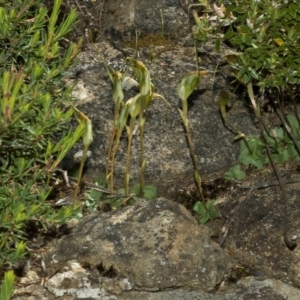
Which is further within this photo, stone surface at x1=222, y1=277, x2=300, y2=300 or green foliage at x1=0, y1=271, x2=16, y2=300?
stone surface at x1=222, y1=277, x2=300, y2=300

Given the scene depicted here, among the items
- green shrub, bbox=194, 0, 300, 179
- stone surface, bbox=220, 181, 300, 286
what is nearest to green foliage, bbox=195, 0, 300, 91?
green shrub, bbox=194, 0, 300, 179

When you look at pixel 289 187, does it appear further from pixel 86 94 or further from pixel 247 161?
pixel 86 94

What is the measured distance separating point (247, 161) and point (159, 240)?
2.60 feet

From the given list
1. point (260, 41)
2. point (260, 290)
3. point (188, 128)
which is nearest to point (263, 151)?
point (188, 128)

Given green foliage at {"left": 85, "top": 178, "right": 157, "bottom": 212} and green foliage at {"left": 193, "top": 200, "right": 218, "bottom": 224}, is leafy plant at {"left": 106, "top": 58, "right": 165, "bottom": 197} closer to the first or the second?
green foliage at {"left": 85, "top": 178, "right": 157, "bottom": 212}

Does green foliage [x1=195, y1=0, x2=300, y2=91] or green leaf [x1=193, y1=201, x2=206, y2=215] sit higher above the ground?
green foliage [x1=195, y1=0, x2=300, y2=91]

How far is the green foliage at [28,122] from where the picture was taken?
2643mm

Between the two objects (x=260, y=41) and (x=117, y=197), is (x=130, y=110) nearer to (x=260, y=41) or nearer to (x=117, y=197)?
(x=117, y=197)

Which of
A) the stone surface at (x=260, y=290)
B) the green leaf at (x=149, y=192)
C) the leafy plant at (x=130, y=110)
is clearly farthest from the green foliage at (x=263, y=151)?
the stone surface at (x=260, y=290)

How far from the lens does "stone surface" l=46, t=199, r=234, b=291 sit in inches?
133

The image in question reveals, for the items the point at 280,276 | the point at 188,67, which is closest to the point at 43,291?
the point at 280,276

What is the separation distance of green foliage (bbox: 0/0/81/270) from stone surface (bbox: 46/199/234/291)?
1.86 feet

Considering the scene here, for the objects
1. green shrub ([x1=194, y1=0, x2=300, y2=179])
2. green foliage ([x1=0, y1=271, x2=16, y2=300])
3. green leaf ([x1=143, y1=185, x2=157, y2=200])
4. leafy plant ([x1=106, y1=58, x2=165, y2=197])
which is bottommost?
green leaf ([x1=143, y1=185, x2=157, y2=200])

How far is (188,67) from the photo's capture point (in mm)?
4348
